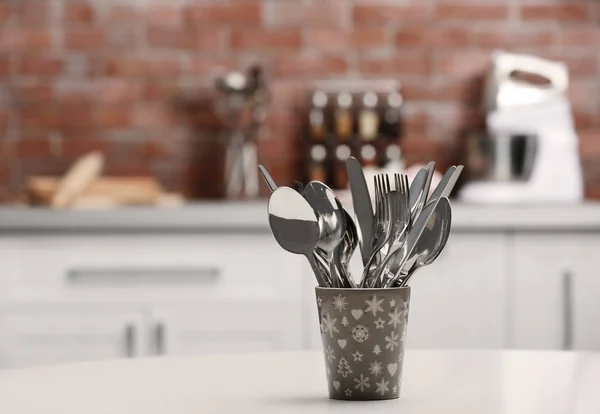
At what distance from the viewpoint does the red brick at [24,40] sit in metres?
3.00

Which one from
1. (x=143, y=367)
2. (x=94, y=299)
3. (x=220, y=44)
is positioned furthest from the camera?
(x=220, y=44)

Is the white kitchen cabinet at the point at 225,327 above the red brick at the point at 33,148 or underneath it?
underneath

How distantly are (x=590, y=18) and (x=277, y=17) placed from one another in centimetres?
93

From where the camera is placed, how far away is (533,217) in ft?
7.87

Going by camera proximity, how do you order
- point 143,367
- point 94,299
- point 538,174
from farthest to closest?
point 538,174 → point 94,299 → point 143,367

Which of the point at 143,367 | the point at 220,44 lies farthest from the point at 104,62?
the point at 143,367

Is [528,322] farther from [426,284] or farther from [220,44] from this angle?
[220,44]

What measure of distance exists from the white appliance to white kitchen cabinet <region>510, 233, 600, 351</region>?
211 millimetres

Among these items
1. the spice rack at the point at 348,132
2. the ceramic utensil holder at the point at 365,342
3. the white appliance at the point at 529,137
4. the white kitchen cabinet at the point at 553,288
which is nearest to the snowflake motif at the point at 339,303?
the ceramic utensil holder at the point at 365,342

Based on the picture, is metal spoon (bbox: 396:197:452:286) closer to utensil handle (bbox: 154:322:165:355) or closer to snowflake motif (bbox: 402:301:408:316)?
snowflake motif (bbox: 402:301:408:316)

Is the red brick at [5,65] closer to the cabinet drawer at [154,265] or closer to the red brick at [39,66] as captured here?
the red brick at [39,66]

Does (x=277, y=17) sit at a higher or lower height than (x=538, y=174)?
higher

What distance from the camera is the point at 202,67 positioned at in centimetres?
299

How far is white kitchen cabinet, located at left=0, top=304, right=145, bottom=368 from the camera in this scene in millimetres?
2381
